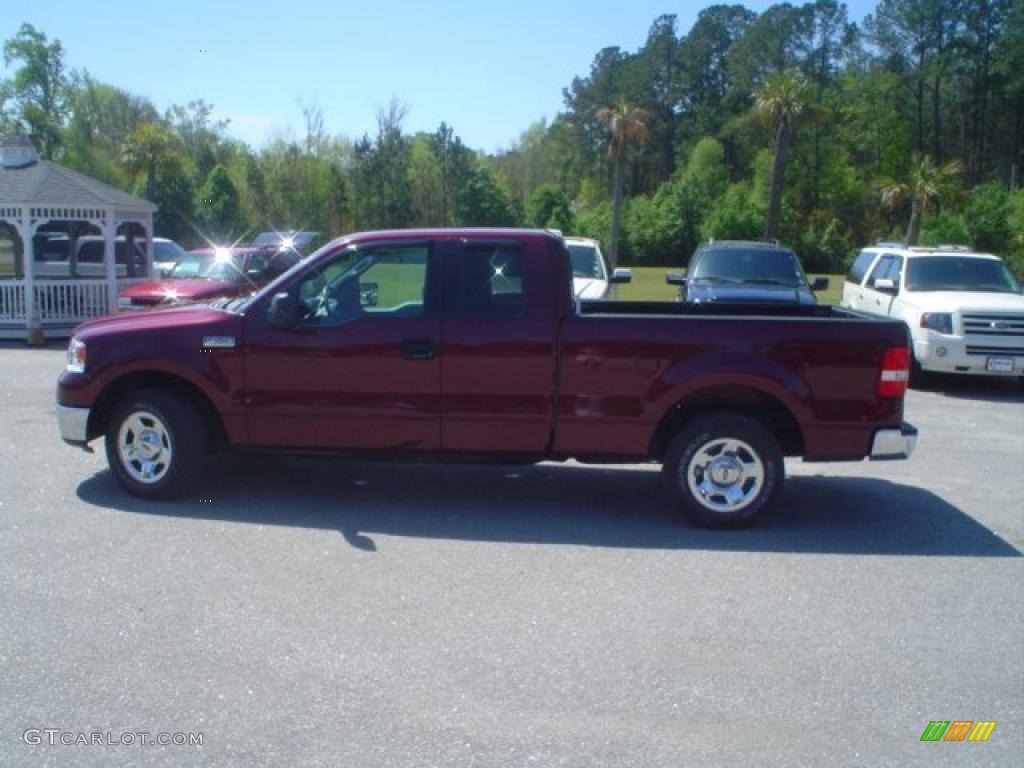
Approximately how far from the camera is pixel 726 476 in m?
7.00

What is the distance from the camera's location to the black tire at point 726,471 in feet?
22.8

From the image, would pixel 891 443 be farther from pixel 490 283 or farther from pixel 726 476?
pixel 490 283

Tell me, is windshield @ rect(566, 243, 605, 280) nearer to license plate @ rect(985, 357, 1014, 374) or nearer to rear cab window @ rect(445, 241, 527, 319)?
license plate @ rect(985, 357, 1014, 374)

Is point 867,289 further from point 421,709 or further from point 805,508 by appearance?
point 421,709

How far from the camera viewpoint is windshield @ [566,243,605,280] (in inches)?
674

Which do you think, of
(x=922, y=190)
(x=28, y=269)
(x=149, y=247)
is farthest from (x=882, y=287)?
(x=922, y=190)

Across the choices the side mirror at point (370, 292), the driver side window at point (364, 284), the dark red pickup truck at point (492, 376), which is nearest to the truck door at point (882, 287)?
the dark red pickup truck at point (492, 376)

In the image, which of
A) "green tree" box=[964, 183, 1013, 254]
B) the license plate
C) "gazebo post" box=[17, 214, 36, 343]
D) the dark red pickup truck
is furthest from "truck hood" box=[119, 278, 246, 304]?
"green tree" box=[964, 183, 1013, 254]

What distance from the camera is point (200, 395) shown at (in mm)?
7445

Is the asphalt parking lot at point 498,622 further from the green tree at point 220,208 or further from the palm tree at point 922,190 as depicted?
the palm tree at point 922,190

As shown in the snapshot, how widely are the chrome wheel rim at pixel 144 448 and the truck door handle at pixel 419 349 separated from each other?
1.85m

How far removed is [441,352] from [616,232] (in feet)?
143

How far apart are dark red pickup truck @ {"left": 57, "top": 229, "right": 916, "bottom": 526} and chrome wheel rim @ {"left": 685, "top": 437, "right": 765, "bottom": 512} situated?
1 centimetres

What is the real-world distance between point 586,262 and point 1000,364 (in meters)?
6.74
